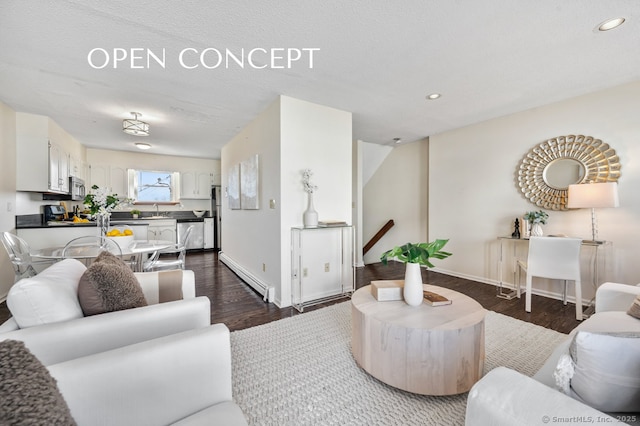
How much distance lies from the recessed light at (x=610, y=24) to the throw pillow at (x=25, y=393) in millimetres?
3335

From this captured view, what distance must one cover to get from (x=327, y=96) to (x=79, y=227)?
3928 mm

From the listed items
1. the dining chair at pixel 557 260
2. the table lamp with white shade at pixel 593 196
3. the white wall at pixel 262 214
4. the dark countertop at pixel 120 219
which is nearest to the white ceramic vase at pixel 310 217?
the white wall at pixel 262 214

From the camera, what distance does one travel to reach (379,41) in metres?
1.96

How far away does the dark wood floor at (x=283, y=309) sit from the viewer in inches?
99.4

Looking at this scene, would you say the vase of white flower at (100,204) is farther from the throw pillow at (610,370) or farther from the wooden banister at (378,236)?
the wooden banister at (378,236)

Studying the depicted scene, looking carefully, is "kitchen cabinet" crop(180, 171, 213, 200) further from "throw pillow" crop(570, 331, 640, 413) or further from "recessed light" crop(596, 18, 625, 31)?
"throw pillow" crop(570, 331, 640, 413)

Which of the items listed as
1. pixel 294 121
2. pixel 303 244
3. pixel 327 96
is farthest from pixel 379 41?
pixel 303 244

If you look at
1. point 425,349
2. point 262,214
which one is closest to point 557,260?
point 425,349

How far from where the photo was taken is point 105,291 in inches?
47.9

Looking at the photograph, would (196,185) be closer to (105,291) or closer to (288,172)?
(288,172)

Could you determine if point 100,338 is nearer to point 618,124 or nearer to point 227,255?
point 227,255

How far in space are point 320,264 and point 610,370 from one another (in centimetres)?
260

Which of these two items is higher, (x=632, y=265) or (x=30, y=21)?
(x=30, y=21)

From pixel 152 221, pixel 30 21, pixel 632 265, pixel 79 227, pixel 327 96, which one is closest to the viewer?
pixel 30 21
